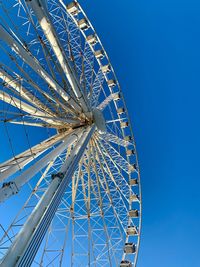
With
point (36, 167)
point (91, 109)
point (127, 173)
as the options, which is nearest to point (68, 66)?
point (91, 109)

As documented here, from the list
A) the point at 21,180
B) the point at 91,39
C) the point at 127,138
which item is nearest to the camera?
the point at 21,180

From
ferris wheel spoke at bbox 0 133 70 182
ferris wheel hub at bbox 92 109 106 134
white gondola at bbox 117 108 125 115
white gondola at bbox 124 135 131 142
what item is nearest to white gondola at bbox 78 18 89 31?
white gondola at bbox 117 108 125 115

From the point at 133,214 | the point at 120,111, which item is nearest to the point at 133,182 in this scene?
the point at 133,214

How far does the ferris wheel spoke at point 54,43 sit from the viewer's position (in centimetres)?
1278

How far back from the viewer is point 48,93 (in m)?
14.4

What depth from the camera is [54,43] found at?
13945 mm

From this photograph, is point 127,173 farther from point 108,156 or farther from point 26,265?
point 26,265

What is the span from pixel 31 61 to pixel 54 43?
107 inches

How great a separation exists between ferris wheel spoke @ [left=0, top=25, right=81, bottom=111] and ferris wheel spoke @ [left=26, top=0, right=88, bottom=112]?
0.56m

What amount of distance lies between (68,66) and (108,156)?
24.5ft

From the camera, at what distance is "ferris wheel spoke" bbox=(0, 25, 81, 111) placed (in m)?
10.1

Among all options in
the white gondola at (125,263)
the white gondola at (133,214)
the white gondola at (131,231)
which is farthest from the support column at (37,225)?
the white gondola at (133,214)

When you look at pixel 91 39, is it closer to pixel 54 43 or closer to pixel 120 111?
pixel 120 111

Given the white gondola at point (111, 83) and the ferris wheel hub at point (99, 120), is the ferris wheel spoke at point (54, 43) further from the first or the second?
the white gondola at point (111, 83)
